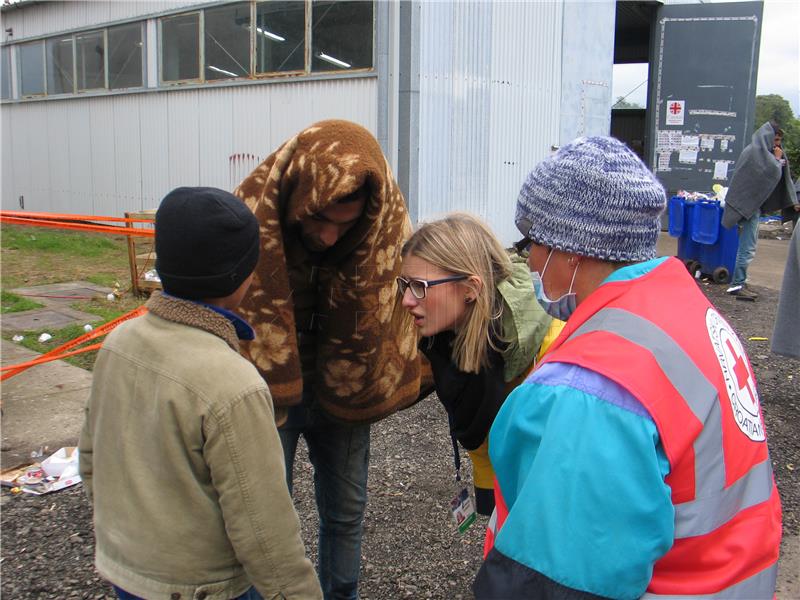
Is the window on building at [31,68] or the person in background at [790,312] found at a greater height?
A: the window on building at [31,68]

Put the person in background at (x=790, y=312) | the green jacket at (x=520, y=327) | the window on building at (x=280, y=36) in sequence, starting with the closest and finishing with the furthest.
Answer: the green jacket at (x=520, y=327), the person in background at (x=790, y=312), the window on building at (x=280, y=36)

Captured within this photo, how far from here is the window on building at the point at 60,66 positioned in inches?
592

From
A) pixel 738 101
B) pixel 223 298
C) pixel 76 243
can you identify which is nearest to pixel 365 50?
pixel 76 243

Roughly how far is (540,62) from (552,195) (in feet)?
35.3

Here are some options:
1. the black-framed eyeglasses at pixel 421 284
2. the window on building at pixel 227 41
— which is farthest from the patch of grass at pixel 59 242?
the black-framed eyeglasses at pixel 421 284

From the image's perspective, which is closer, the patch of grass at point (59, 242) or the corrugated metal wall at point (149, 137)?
the corrugated metal wall at point (149, 137)

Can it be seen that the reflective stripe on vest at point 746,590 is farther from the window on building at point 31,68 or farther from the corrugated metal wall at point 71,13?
the window on building at point 31,68

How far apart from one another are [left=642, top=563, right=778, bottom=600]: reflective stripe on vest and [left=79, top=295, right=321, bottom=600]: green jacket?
88 centimetres

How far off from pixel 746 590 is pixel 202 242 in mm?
1298

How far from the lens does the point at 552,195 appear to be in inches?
55.3

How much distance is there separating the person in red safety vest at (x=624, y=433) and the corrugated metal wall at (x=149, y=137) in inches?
334

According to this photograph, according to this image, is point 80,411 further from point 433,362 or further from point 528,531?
point 528,531

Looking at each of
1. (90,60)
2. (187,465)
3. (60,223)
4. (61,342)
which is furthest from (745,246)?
(90,60)

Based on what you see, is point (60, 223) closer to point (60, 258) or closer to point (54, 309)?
point (54, 309)
